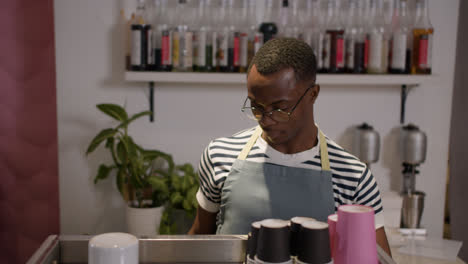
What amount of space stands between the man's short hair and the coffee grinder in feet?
5.23

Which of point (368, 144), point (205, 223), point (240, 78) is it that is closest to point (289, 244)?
point (205, 223)

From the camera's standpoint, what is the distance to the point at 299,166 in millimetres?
1340

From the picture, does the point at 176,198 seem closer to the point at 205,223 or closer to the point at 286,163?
the point at 205,223

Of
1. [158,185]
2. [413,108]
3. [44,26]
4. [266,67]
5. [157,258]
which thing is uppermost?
[44,26]

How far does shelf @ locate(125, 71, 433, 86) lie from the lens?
2.52m

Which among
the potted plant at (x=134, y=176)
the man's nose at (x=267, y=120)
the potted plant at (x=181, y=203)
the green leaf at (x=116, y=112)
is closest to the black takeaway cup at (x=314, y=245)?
the man's nose at (x=267, y=120)

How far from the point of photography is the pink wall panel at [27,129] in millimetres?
2455

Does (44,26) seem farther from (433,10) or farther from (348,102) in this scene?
(433,10)

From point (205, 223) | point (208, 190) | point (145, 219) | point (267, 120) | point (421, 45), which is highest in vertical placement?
point (421, 45)

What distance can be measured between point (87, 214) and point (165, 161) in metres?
0.52

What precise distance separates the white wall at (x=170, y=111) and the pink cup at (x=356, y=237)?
1897 millimetres

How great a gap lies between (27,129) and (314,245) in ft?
6.82

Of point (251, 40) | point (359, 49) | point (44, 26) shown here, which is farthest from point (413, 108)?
point (44, 26)

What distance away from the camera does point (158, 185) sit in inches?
97.6
